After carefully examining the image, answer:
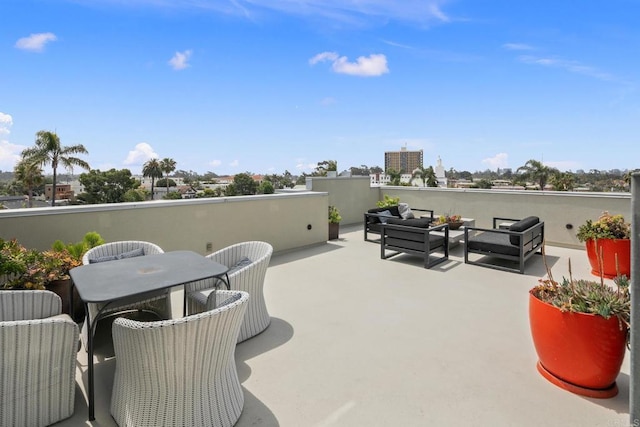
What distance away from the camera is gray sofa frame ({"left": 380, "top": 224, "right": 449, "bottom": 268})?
531 centimetres

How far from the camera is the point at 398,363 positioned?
2.61m

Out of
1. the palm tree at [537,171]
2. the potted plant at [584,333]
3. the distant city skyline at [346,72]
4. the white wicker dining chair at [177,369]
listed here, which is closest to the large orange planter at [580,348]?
the potted plant at [584,333]

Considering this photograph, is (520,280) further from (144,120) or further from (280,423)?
(144,120)

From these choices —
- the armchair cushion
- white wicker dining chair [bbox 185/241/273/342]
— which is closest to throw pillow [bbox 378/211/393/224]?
the armchair cushion

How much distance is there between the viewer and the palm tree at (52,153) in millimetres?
27797

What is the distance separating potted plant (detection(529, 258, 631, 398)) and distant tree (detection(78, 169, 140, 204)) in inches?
1635

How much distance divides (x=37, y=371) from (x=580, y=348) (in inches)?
131

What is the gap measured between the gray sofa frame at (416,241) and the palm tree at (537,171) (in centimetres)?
2792

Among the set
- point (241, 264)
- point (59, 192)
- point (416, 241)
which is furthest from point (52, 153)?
point (416, 241)

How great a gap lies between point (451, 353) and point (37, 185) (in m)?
38.0

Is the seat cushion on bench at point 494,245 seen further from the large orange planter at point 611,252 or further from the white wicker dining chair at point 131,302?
the white wicker dining chair at point 131,302

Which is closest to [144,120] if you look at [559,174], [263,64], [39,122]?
[39,122]

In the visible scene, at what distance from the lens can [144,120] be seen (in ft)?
113

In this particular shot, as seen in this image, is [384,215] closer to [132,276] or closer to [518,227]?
[518,227]
